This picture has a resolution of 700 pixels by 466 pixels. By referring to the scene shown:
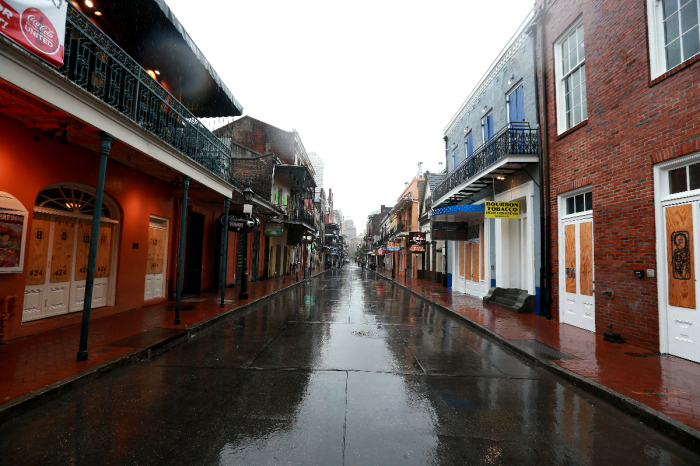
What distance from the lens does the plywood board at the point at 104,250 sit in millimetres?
8616

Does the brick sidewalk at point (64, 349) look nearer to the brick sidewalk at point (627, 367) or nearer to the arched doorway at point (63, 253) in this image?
the arched doorway at point (63, 253)

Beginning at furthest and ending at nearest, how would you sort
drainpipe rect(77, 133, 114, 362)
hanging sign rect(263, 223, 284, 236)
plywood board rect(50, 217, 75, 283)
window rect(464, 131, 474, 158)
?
hanging sign rect(263, 223, 284, 236) < window rect(464, 131, 474, 158) < plywood board rect(50, 217, 75, 283) < drainpipe rect(77, 133, 114, 362)

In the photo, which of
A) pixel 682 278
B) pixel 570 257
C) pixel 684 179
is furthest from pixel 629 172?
pixel 570 257

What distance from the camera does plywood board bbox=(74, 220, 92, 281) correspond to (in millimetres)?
7945

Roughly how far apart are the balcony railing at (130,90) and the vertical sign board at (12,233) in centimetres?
233

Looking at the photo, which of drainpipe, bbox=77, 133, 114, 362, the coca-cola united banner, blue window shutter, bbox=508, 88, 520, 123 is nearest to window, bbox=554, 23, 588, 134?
blue window shutter, bbox=508, 88, 520, 123

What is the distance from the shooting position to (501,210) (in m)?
11.0

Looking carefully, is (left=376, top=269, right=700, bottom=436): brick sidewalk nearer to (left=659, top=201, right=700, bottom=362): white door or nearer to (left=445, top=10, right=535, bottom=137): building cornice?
(left=659, top=201, right=700, bottom=362): white door

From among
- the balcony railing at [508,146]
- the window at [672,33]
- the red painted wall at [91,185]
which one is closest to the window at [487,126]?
the balcony railing at [508,146]

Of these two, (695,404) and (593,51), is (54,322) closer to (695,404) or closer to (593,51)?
(695,404)

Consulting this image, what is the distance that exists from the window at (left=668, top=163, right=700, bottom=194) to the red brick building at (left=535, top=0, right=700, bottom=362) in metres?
0.02

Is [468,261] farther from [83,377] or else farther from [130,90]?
[83,377]

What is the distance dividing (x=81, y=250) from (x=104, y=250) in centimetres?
74

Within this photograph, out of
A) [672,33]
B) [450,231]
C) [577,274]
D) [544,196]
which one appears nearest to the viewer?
[672,33]
